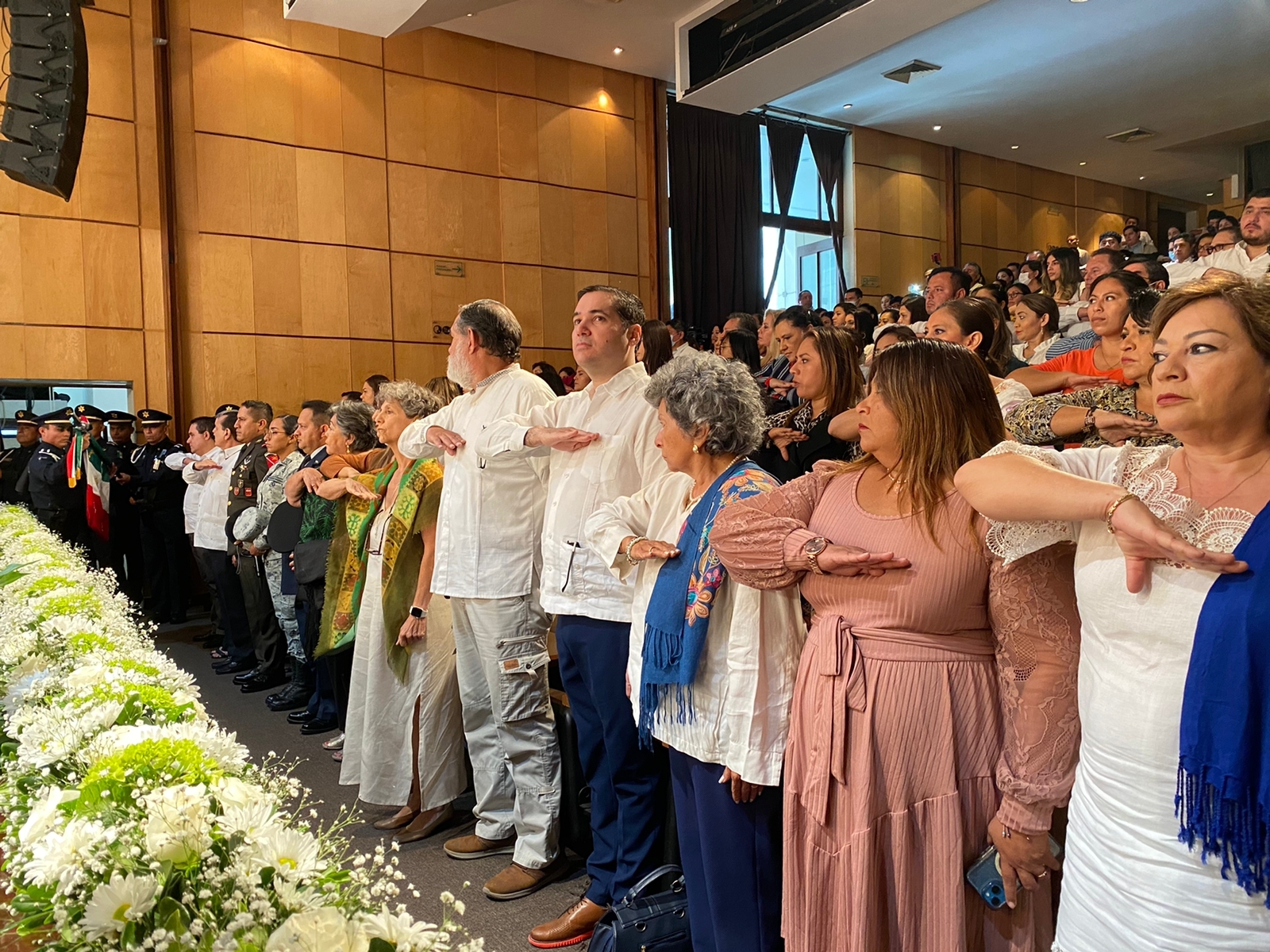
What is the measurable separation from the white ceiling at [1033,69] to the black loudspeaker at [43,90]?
456cm

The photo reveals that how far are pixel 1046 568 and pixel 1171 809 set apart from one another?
1.38 ft

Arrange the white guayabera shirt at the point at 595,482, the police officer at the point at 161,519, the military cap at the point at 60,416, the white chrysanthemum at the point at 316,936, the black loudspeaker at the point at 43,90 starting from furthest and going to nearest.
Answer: the police officer at the point at 161,519 → the military cap at the point at 60,416 → the black loudspeaker at the point at 43,90 → the white guayabera shirt at the point at 595,482 → the white chrysanthemum at the point at 316,936

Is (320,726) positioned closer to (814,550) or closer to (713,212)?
(814,550)

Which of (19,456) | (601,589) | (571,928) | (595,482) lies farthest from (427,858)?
(19,456)

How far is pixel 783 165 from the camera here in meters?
11.4

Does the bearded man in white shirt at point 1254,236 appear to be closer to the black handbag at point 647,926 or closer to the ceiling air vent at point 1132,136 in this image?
the black handbag at point 647,926

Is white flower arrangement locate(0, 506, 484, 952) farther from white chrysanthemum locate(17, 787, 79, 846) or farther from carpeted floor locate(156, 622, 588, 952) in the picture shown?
carpeted floor locate(156, 622, 588, 952)

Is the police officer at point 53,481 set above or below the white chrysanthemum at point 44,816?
above

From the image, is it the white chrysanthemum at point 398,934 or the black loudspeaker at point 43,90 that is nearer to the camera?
the white chrysanthemum at point 398,934

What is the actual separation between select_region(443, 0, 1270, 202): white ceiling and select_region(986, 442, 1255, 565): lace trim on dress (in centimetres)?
619

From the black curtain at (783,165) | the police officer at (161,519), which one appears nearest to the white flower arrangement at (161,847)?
the police officer at (161,519)

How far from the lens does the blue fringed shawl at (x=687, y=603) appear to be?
1907 mm

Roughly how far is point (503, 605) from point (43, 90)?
3.71 m

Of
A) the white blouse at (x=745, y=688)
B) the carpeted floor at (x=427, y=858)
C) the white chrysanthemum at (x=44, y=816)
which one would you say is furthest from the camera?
the carpeted floor at (x=427, y=858)
